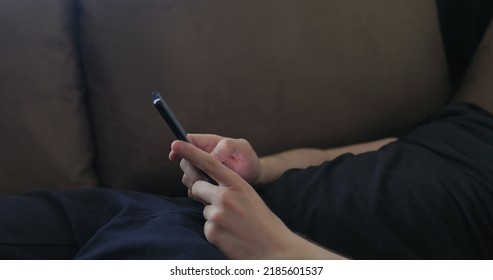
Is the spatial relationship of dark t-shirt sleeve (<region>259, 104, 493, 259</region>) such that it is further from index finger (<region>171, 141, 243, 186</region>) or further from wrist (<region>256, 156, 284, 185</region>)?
index finger (<region>171, 141, 243, 186</region>)

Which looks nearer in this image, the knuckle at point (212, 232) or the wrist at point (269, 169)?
the knuckle at point (212, 232)

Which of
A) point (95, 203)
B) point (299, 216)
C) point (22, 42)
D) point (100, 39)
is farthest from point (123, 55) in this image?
point (299, 216)

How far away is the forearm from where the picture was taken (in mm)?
870

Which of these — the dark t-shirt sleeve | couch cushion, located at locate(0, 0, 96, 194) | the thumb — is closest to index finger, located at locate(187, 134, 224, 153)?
the thumb

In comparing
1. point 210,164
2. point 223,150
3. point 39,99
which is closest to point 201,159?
point 210,164

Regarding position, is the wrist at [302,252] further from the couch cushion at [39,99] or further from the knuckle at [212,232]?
the couch cushion at [39,99]

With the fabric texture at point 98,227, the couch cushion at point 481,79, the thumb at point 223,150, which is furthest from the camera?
the couch cushion at point 481,79

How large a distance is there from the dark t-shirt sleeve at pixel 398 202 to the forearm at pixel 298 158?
0.05 m

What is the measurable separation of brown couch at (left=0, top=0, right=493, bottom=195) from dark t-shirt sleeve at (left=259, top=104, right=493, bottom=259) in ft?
0.62

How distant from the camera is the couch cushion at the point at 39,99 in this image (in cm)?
86

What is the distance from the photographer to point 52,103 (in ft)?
2.94

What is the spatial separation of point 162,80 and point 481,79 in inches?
24.1

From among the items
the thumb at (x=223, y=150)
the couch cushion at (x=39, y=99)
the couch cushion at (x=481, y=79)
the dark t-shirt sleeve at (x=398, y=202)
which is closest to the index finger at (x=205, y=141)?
the thumb at (x=223, y=150)

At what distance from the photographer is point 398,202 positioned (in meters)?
0.71
